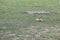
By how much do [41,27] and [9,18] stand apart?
1272mm

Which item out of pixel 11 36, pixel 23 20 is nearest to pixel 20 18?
pixel 23 20

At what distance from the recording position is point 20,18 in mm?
6961

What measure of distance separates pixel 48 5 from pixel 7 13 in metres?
1.95

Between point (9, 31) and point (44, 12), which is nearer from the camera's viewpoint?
Result: point (9, 31)

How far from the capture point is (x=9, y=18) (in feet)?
22.9

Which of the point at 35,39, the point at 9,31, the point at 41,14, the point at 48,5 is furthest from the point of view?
the point at 48,5

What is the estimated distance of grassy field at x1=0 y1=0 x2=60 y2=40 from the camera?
553 cm

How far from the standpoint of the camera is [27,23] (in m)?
6.46

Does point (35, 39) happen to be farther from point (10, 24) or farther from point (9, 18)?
point (9, 18)

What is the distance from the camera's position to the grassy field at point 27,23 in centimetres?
553

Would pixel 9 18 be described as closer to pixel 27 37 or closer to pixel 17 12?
pixel 17 12

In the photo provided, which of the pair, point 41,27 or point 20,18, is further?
point 20,18

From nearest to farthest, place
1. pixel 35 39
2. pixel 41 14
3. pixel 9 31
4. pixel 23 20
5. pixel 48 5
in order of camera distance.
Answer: pixel 35 39 < pixel 9 31 < pixel 23 20 < pixel 41 14 < pixel 48 5

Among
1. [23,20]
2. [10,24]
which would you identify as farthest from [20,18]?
[10,24]
